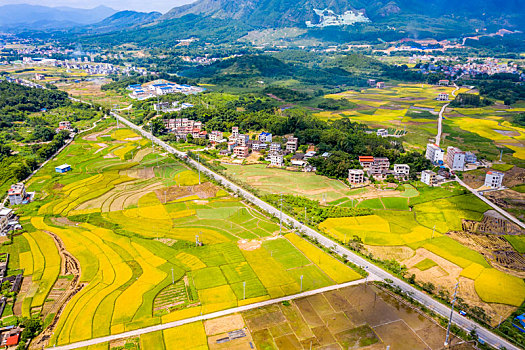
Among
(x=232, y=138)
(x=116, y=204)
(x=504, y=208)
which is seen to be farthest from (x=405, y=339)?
(x=232, y=138)

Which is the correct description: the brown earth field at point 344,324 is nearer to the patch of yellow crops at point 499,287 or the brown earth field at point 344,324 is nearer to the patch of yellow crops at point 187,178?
the patch of yellow crops at point 499,287

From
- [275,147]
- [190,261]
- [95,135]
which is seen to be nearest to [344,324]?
[190,261]

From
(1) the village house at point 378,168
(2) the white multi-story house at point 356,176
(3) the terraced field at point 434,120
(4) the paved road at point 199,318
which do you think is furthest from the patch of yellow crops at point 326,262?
(3) the terraced field at point 434,120

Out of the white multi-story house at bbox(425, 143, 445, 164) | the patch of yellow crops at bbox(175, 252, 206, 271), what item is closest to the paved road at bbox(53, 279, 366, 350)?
the patch of yellow crops at bbox(175, 252, 206, 271)

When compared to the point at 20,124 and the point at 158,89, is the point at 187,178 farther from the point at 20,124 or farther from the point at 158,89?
the point at 158,89

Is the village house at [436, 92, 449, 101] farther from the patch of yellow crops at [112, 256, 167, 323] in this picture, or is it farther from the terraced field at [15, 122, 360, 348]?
the patch of yellow crops at [112, 256, 167, 323]
